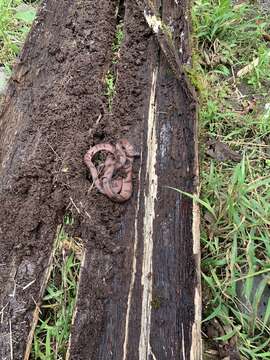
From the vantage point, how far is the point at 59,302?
2.61 m

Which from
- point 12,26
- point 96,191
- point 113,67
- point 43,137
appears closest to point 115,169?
point 96,191

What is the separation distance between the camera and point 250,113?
3.88 metres

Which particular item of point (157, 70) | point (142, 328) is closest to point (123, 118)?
point (157, 70)

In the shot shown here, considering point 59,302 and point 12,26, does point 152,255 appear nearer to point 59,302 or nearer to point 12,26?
point 59,302

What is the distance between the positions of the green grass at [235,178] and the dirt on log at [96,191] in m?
0.28

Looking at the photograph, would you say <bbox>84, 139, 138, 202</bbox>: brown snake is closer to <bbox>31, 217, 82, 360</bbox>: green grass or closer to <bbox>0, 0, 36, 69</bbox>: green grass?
<bbox>31, 217, 82, 360</bbox>: green grass

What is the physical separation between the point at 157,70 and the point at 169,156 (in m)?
0.76

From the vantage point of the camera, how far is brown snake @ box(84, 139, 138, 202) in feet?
9.07

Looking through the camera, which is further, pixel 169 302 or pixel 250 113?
pixel 250 113

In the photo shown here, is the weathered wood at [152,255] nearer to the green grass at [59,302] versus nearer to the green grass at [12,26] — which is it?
the green grass at [59,302]

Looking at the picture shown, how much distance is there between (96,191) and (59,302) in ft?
2.30

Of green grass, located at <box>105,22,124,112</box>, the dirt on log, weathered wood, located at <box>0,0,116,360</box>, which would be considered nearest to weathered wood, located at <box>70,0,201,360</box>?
the dirt on log

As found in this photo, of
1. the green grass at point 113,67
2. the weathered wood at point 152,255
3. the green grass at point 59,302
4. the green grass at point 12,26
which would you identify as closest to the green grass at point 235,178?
the weathered wood at point 152,255

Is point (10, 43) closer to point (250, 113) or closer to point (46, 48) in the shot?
point (46, 48)
